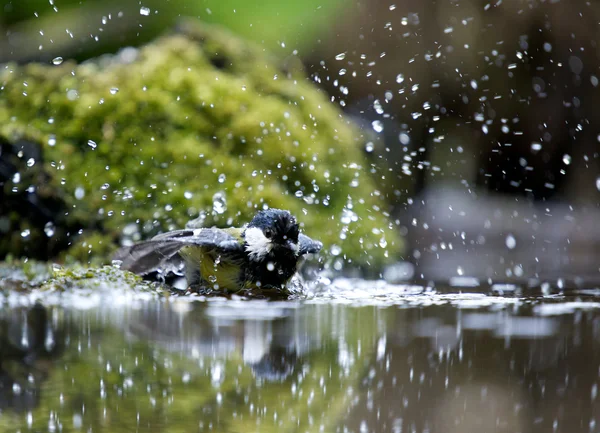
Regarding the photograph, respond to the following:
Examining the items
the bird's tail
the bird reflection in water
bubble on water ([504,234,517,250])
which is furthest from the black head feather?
bubble on water ([504,234,517,250])

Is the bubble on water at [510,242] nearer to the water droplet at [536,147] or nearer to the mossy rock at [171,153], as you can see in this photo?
the water droplet at [536,147]

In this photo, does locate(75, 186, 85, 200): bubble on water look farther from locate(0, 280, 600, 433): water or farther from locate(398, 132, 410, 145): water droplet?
locate(398, 132, 410, 145): water droplet

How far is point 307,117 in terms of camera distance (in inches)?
176

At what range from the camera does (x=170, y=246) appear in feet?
9.83

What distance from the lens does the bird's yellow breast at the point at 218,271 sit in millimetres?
2977

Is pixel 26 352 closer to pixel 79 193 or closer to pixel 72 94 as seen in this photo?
pixel 79 193

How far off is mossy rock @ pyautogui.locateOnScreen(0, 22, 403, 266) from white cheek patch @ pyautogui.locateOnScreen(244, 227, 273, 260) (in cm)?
70

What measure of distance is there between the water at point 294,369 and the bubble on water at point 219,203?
1281mm

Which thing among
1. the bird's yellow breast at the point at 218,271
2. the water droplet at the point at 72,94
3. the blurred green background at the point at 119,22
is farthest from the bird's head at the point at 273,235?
the blurred green background at the point at 119,22

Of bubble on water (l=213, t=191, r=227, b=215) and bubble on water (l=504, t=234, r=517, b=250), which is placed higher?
bubble on water (l=213, t=191, r=227, b=215)

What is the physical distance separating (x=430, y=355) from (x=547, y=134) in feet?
19.9

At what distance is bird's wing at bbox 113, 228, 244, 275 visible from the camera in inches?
114

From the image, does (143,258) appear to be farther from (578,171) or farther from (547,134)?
(578,171)

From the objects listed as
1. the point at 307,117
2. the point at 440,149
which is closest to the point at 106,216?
the point at 307,117
